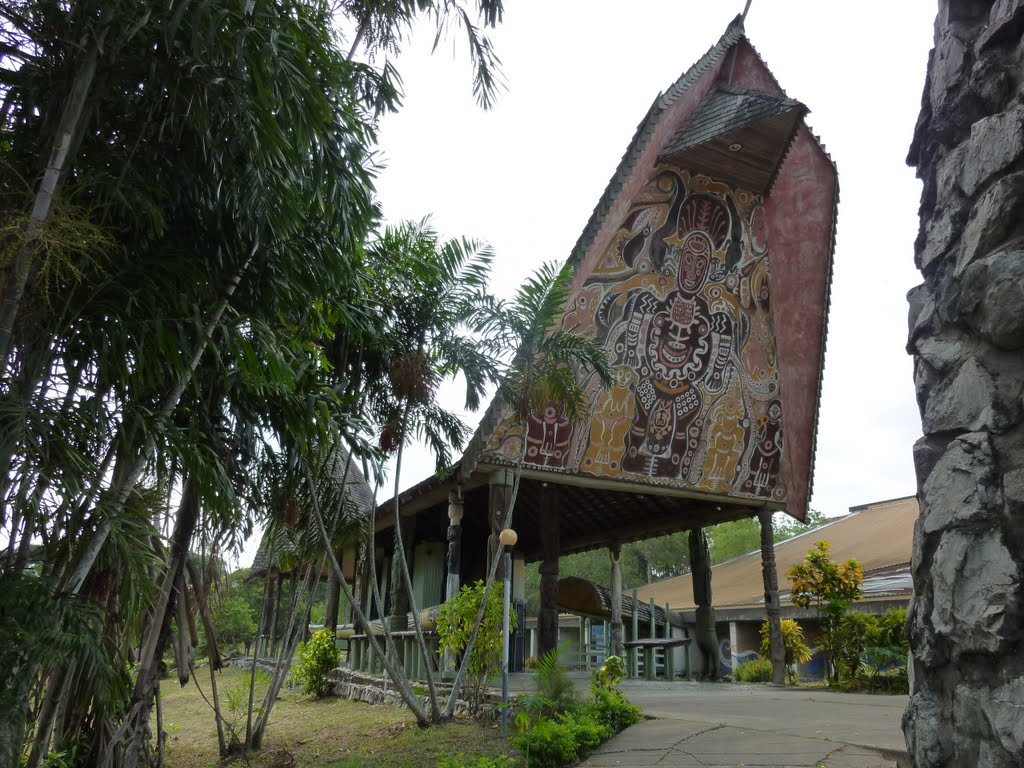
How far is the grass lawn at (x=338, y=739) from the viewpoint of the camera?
5.85 metres

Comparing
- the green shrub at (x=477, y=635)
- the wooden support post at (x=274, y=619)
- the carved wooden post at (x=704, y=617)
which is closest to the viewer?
A: the green shrub at (x=477, y=635)

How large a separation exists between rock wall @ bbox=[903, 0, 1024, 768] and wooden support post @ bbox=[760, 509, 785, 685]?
8.10m

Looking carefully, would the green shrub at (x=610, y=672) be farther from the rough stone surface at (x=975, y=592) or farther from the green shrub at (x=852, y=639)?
the rough stone surface at (x=975, y=592)

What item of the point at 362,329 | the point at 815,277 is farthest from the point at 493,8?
the point at 815,277

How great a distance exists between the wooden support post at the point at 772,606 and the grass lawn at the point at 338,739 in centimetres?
479

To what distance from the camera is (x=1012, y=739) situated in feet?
6.25

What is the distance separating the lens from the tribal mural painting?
878 centimetres

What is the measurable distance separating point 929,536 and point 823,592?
7.44m

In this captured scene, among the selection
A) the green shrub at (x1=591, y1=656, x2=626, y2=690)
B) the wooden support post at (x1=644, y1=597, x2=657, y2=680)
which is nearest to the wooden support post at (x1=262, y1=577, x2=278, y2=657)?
the green shrub at (x1=591, y1=656, x2=626, y2=690)

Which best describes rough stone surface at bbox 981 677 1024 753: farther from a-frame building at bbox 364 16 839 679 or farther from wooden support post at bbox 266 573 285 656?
wooden support post at bbox 266 573 285 656

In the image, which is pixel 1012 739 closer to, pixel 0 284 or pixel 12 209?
pixel 0 284

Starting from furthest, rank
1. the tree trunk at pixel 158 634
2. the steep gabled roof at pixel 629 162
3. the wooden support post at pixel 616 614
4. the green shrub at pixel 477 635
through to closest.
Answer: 1. the wooden support post at pixel 616 614
2. the steep gabled roof at pixel 629 162
3. the green shrub at pixel 477 635
4. the tree trunk at pixel 158 634

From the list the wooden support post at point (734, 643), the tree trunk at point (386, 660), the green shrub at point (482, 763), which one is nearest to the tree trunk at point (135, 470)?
the tree trunk at point (386, 660)

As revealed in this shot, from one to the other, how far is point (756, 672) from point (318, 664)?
647cm
